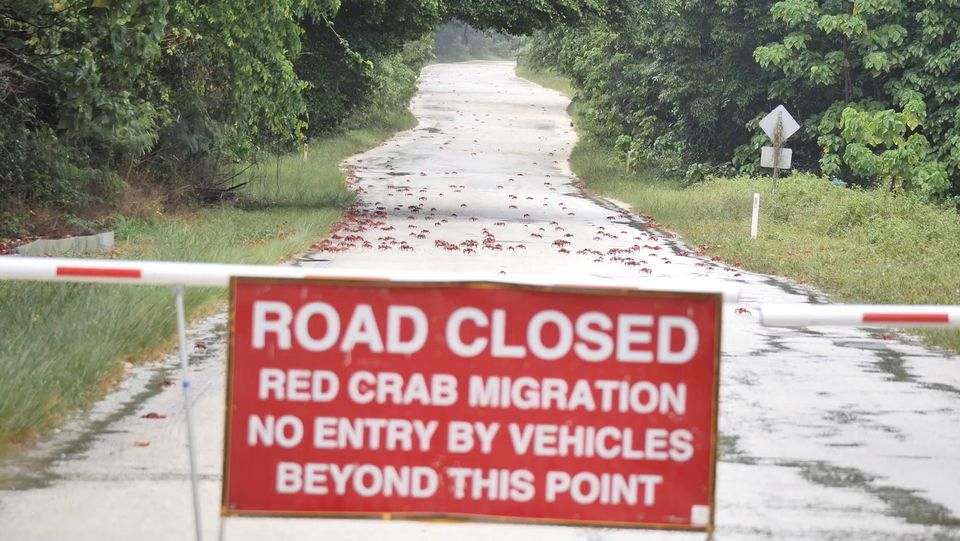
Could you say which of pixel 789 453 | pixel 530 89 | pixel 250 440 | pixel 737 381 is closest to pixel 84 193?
pixel 737 381

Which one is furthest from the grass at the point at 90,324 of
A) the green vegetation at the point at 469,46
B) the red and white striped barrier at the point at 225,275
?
the green vegetation at the point at 469,46

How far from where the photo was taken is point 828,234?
25.7m

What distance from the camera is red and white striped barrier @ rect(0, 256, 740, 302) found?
5.04 metres

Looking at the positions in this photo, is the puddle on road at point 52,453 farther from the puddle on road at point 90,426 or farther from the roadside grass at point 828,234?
the roadside grass at point 828,234

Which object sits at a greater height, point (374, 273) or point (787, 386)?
point (374, 273)

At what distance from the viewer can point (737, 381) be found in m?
10.8

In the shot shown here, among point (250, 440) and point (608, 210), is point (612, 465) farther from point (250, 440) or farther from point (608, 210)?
point (608, 210)

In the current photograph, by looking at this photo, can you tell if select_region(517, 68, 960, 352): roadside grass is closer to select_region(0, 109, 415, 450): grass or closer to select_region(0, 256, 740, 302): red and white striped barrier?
select_region(0, 109, 415, 450): grass

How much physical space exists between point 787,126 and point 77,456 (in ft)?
71.1

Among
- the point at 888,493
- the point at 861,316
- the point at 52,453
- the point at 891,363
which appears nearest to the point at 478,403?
the point at 861,316

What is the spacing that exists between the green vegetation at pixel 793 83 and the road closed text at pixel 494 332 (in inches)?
979

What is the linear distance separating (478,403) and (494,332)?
25 centimetres

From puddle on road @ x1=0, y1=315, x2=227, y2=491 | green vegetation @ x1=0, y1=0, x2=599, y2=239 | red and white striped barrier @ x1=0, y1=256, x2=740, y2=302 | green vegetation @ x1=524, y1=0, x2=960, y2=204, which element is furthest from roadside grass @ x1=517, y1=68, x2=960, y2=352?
red and white striped barrier @ x1=0, y1=256, x2=740, y2=302

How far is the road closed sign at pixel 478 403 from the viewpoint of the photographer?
198 inches
